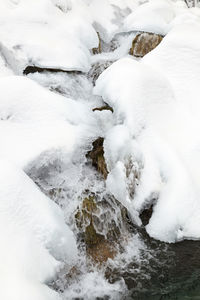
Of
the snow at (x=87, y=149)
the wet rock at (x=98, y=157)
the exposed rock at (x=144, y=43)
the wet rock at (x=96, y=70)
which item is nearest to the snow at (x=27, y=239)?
the snow at (x=87, y=149)

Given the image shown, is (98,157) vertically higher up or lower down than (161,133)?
lower down

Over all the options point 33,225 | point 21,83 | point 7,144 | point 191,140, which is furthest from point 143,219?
point 21,83

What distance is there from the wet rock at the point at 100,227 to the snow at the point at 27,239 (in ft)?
1.52

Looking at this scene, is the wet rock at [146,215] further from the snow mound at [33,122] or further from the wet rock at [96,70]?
the wet rock at [96,70]

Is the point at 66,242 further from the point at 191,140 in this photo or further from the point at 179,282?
the point at 191,140

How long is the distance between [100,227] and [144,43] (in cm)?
513

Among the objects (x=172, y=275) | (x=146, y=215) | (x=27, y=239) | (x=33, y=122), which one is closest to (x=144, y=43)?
(x=33, y=122)

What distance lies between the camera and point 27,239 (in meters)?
2.88

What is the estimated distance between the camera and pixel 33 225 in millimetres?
2996

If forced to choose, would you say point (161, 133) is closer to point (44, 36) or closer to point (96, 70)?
point (96, 70)

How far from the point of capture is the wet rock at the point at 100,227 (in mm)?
3668

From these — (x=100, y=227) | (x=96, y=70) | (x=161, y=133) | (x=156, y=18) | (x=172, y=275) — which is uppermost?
(x=156, y=18)

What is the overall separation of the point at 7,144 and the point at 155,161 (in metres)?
1.79

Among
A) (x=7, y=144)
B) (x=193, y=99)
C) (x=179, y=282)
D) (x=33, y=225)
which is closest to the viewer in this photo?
(x=33, y=225)
